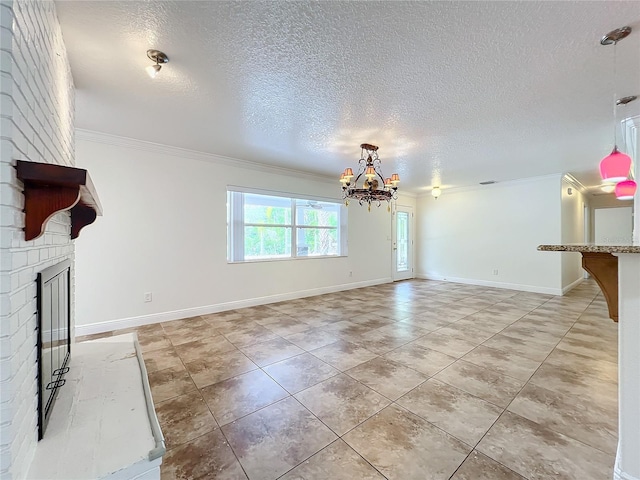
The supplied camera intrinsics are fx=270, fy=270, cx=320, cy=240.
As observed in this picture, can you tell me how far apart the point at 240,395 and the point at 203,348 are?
43.4 inches

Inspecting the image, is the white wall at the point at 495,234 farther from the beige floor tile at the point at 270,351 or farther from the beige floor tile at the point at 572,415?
the beige floor tile at the point at 270,351

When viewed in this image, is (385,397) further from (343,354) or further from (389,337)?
(389,337)

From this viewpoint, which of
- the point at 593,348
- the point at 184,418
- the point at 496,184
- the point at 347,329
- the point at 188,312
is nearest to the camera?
the point at 184,418

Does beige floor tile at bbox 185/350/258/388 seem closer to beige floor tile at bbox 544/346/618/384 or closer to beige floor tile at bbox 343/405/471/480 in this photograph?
beige floor tile at bbox 343/405/471/480

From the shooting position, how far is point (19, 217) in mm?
971

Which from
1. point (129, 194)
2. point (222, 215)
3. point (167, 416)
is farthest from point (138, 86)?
point (167, 416)

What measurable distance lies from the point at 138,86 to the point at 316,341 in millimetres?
3096

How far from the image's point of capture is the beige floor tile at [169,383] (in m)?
2.13

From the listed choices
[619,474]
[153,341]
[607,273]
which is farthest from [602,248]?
[153,341]

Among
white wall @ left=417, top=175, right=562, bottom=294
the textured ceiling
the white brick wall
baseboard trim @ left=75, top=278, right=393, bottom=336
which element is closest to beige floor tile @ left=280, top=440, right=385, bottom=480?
the white brick wall

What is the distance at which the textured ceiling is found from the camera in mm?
1595

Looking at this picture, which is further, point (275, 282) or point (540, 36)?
point (275, 282)

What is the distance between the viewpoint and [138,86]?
234cm

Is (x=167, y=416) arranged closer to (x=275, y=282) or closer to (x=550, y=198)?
→ (x=275, y=282)
